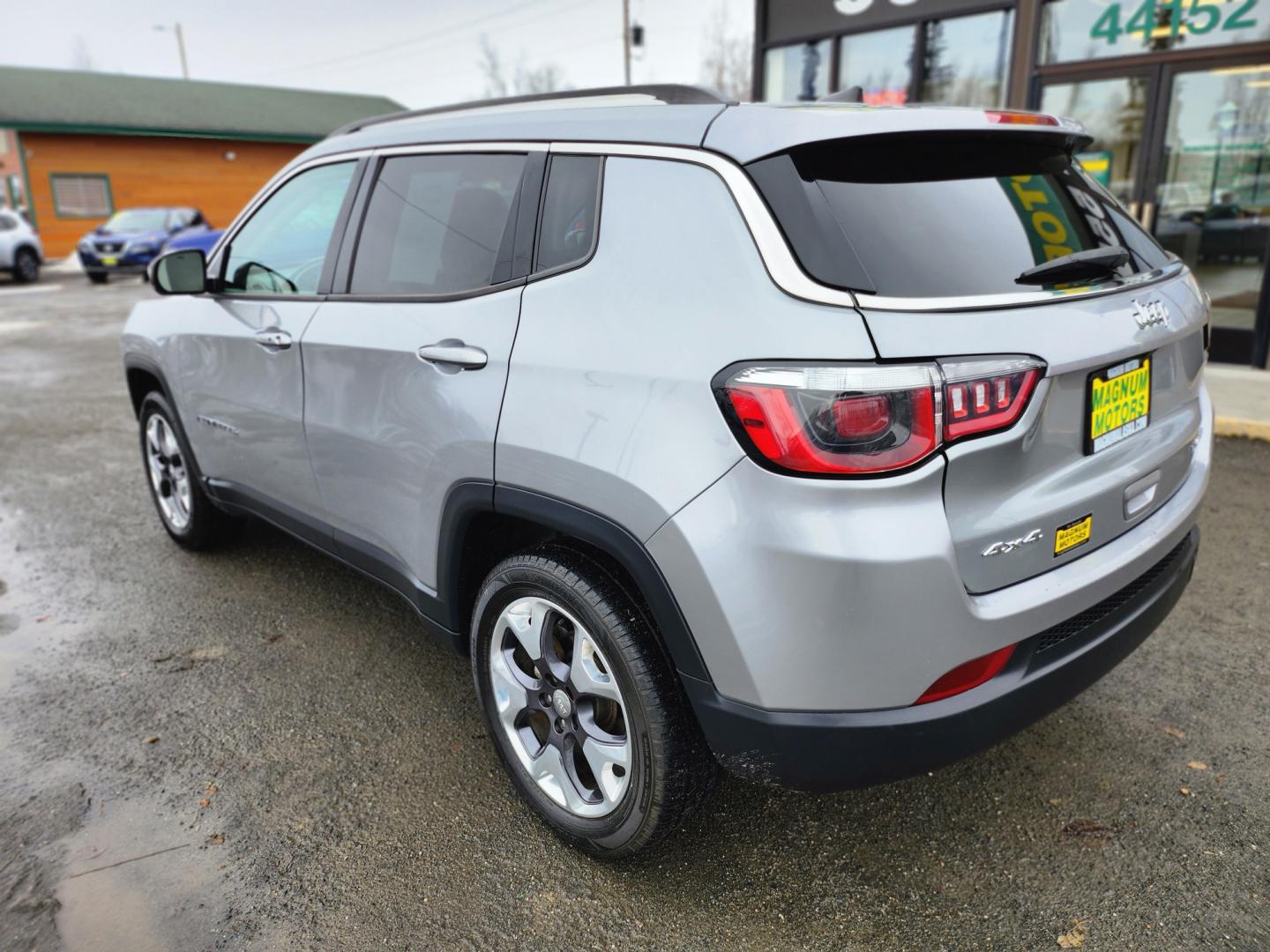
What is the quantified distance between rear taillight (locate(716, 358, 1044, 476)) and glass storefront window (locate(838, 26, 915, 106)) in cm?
896

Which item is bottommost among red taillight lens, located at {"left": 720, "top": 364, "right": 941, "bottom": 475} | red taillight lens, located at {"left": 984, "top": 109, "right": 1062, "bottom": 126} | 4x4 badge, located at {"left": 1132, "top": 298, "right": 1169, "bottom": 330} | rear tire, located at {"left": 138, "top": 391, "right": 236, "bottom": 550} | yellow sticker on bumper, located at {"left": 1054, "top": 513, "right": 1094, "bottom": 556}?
rear tire, located at {"left": 138, "top": 391, "right": 236, "bottom": 550}

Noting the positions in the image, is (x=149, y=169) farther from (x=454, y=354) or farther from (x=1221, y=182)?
(x=454, y=354)

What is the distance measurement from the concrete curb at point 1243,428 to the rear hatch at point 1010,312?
449 cm

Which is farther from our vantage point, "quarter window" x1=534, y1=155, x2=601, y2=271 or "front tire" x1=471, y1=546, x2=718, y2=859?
"quarter window" x1=534, y1=155, x2=601, y2=271

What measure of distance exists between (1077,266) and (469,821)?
208 centimetres

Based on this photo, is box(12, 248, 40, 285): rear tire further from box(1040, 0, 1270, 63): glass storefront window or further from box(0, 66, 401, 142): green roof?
box(1040, 0, 1270, 63): glass storefront window

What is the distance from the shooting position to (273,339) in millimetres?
3256

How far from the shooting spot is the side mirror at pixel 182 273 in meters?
3.65

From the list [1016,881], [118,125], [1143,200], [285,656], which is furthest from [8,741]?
[118,125]

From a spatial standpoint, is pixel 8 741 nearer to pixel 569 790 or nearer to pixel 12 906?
pixel 12 906

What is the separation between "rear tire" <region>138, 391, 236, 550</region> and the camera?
4.18 meters

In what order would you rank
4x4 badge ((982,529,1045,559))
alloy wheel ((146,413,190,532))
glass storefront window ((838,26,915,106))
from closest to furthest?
4x4 badge ((982,529,1045,559)) < alloy wheel ((146,413,190,532)) < glass storefront window ((838,26,915,106))

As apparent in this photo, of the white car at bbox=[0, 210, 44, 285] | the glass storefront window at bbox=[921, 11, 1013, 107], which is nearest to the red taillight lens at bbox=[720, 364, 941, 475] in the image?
the glass storefront window at bbox=[921, 11, 1013, 107]

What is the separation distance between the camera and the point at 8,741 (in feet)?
9.78
